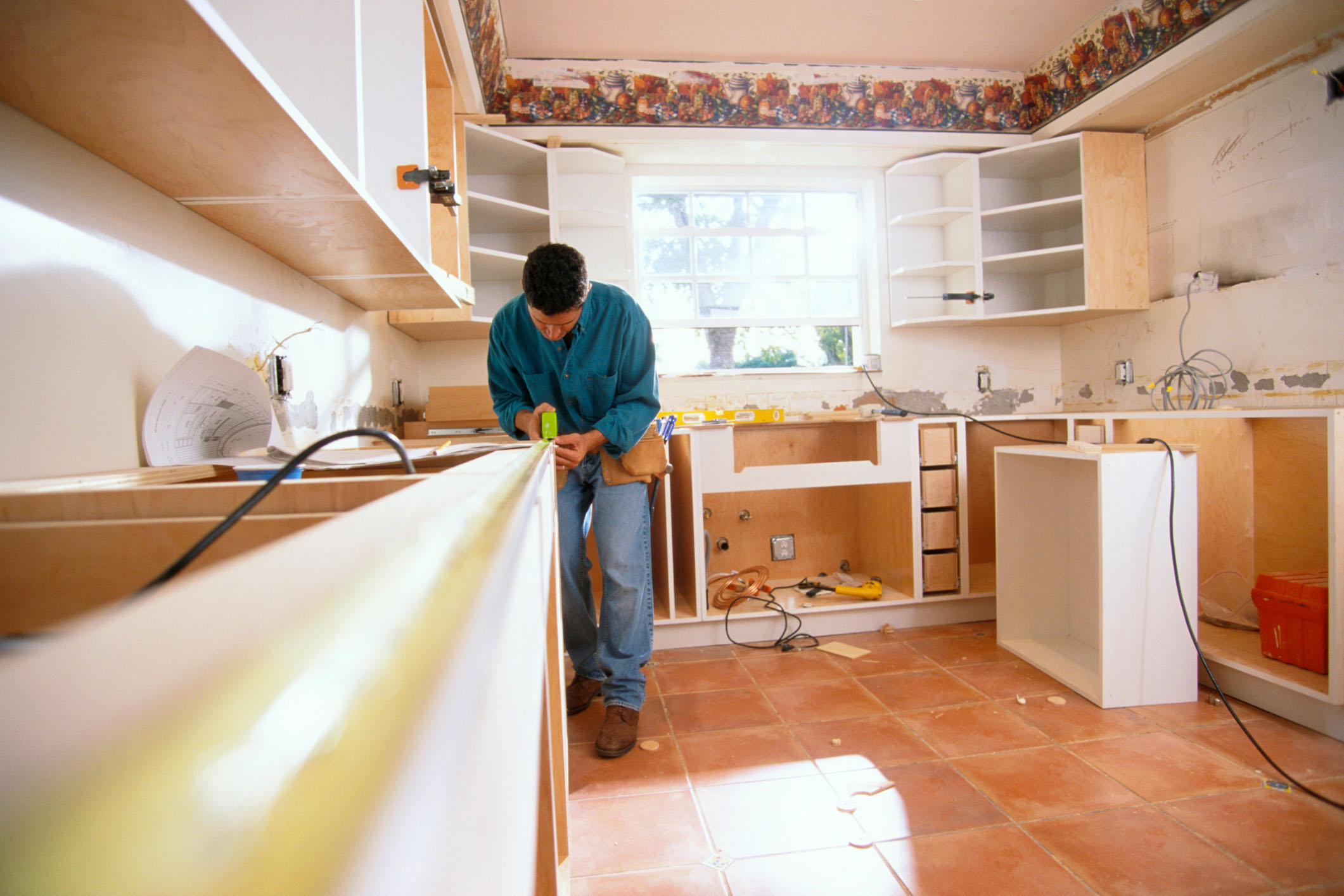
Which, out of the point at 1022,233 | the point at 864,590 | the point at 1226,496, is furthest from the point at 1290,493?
the point at 1022,233

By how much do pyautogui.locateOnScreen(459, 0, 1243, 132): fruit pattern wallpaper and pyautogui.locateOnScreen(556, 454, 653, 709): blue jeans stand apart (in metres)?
2.16

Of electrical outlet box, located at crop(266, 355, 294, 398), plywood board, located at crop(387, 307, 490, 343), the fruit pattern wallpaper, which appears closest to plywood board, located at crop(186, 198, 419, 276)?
electrical outlet box, located at crop(266, 355, 294, 398)

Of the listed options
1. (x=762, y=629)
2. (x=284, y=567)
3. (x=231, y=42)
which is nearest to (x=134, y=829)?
(x=284, y=567)

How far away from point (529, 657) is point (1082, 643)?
2469 mm

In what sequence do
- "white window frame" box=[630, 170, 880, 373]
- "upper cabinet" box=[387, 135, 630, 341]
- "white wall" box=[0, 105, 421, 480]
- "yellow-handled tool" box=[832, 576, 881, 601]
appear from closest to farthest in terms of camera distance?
"white wall" box=[0, 105, 421, 480]
"yellow-handled tool" box=[832, 576, 881, 601]
"upper cabinet" box=[387, 135, 630, 341]
"white window frame" box=[630, 170, 880, 373]

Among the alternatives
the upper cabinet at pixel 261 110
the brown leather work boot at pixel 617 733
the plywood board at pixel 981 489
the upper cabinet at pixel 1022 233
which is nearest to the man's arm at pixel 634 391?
the upper cabinet at pixel 261 110

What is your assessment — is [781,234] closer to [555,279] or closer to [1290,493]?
[555,279]

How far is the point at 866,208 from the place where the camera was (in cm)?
367

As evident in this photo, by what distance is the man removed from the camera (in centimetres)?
182

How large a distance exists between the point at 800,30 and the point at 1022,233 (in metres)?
1.64

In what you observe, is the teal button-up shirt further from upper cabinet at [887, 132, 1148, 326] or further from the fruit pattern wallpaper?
upper cabinet at [887, 132, 1148, 326]

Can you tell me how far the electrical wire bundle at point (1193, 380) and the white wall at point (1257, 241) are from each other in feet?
0.09

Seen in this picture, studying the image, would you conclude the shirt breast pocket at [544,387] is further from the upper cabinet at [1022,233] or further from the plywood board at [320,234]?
the upper cabinet at [1022,233]

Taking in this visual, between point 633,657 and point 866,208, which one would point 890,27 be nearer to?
point 866,208
